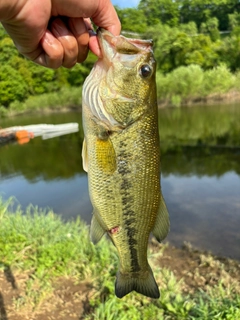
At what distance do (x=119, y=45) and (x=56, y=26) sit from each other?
441mm

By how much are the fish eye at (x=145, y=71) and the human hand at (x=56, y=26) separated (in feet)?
0.85

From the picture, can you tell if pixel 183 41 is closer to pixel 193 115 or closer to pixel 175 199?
pixel 193 115

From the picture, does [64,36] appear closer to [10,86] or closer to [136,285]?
[136,285]

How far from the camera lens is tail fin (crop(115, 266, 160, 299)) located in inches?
88.2

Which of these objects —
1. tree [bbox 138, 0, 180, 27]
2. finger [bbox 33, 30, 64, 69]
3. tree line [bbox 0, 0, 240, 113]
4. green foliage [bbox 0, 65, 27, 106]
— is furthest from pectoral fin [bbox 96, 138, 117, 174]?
tree [bbox 138, 0, 180, 27]

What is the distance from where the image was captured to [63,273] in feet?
16.1

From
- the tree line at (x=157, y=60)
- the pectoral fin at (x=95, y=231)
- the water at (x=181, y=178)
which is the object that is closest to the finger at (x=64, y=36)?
the pectoral fin at (x=95, y=231)

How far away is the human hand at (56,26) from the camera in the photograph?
1739 millimetres

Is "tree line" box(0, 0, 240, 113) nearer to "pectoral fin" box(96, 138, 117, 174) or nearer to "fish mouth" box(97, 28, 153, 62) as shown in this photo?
"fish mouth" box(97, 28, 153, 62)

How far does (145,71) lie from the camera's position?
1.91 m

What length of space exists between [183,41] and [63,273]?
41056 mm

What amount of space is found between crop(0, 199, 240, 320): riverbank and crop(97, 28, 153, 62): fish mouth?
2.85 m

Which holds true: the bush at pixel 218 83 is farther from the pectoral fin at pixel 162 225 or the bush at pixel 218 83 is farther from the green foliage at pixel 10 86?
the pectoral fin at pixel 162 225

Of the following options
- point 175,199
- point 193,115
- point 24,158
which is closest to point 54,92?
point 193,115
